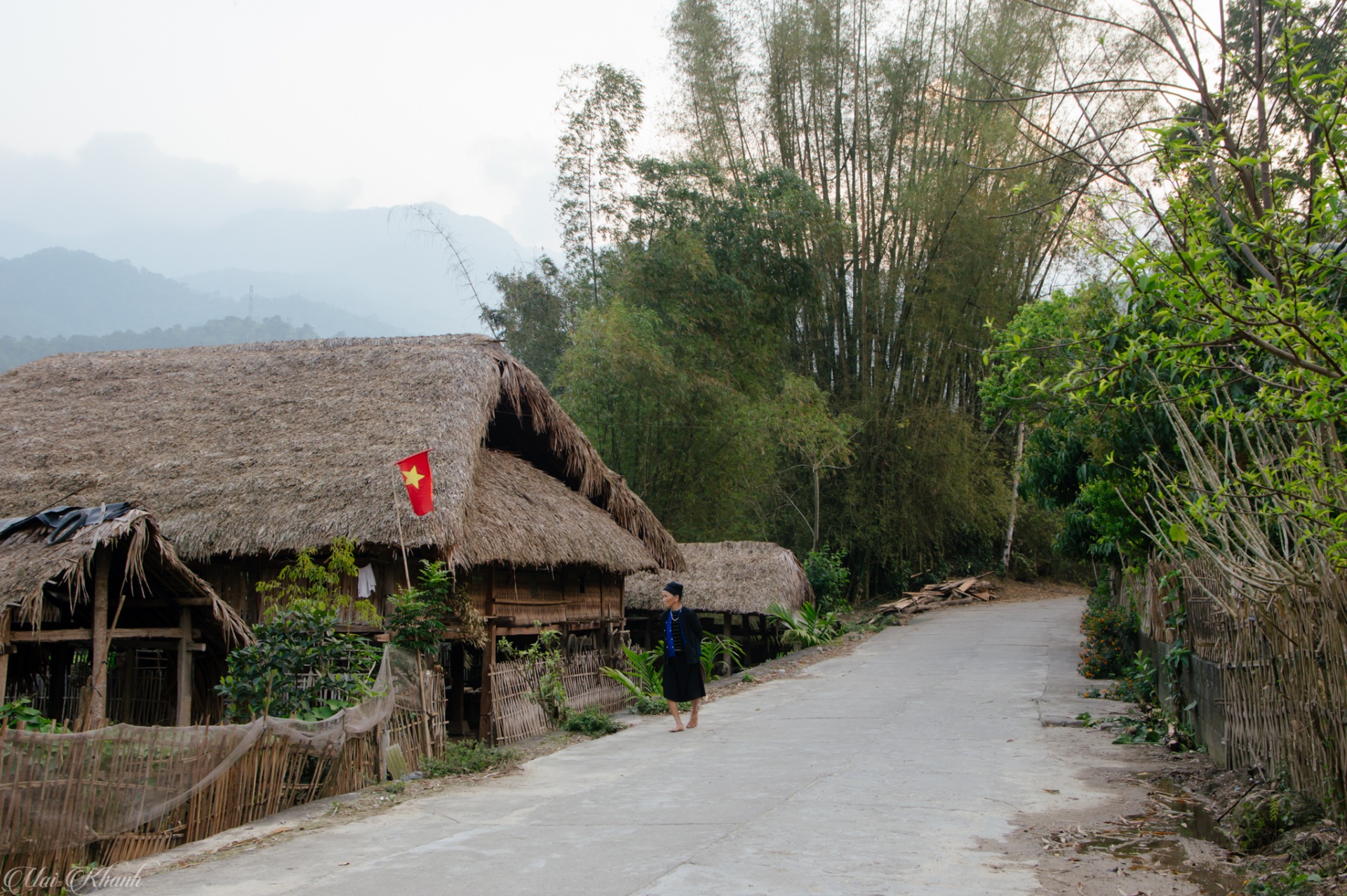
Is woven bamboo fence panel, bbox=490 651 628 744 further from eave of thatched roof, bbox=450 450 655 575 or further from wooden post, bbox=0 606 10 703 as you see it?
wooden post, bbox=0 606 10 703

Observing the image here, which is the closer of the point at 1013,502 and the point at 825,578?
the point at 825,578

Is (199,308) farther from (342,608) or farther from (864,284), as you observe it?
(342,608)

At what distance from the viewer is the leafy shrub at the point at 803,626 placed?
58.1 feet

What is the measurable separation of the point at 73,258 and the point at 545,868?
146 meters

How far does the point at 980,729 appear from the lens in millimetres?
8617

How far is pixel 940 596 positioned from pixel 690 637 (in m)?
17.2

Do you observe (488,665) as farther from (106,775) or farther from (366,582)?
(106,775)

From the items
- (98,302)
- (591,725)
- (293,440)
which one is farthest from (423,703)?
(98,302)

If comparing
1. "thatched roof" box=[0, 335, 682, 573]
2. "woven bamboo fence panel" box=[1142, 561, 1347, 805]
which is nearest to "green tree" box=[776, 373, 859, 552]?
"thatched roof" box=[0, 335, 682, 573]

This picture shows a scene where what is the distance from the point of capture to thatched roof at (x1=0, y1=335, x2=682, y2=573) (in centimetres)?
926

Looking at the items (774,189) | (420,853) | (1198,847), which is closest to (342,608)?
(420,853)

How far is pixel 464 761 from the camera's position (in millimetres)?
7496

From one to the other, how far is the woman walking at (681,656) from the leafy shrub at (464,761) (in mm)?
1749

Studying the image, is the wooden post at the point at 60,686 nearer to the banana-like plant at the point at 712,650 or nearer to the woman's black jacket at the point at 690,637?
the woman's black jacket at the point at 690,637
